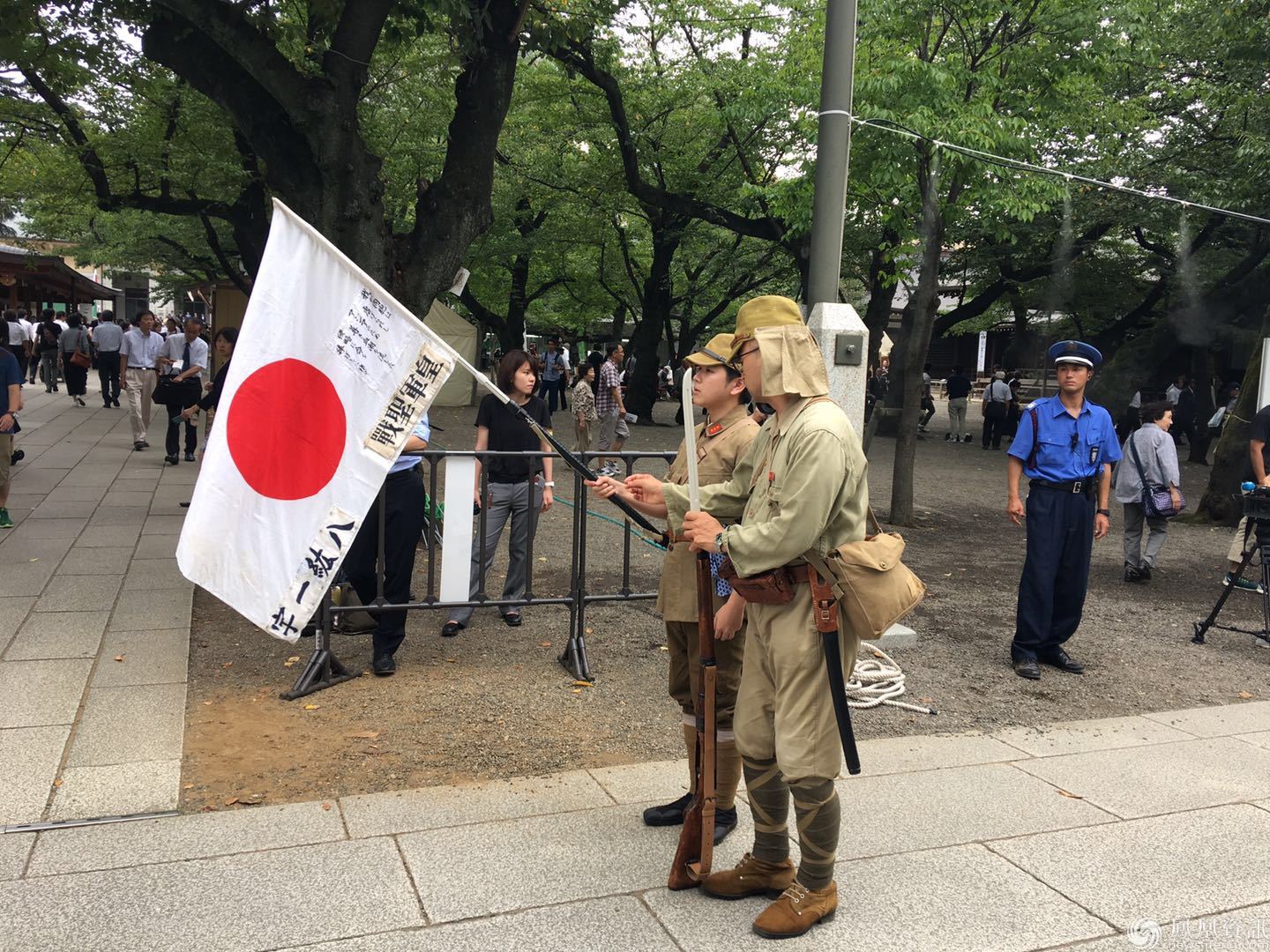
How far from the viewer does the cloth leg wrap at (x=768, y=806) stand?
10.5ft

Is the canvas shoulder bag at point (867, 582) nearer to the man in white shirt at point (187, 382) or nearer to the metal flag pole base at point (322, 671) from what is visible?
the metal flag pole base at point (322, 671)

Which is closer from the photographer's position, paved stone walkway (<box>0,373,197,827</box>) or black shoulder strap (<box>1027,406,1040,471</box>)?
paved stone walkway (<box>0,373,197,827</box>)

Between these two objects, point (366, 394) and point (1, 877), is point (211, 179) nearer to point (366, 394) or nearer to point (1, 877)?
point (366, 394)

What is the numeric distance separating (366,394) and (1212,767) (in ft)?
14.1

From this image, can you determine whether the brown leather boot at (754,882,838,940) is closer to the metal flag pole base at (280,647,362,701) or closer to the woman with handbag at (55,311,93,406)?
the metal flag pole base at (280,647,362,701)

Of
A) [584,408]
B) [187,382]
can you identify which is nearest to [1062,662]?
[584,408]

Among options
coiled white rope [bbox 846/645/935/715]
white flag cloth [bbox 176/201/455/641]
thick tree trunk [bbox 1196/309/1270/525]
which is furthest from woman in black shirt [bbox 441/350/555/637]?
thick tree trunk [bbox 1196/309/1270/525]

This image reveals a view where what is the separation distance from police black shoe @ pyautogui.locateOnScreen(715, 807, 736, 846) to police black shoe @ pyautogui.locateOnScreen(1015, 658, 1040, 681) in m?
3.07

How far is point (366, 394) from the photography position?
4.40m

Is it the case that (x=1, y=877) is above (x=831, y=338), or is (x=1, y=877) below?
below

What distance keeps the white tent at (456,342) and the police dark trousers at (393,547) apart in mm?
18962

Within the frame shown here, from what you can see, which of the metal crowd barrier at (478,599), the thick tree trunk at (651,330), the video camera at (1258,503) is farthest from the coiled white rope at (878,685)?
the thick tree trunk at (651,330)

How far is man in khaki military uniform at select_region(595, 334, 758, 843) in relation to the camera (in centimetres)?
356

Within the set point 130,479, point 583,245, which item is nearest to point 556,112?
point 583,245
